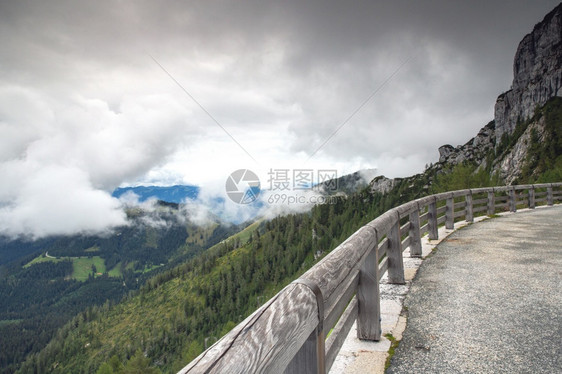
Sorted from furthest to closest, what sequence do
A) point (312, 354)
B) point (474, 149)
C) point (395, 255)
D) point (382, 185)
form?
1. point (382, 185)
2. point (474, 149)
3. point (395, 255)
4. point (312, 354)

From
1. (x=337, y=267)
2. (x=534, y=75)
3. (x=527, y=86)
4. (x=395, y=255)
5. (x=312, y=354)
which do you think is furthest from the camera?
(x=527, y=86)

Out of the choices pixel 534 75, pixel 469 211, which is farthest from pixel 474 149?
pixel 469 211

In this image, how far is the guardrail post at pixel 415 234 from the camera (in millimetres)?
7352

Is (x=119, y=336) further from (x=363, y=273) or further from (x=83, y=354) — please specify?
(x=363, y=273)

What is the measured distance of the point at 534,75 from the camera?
393 feet

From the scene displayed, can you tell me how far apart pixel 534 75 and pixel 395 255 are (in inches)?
6082

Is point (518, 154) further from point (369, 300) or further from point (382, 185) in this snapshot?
point (369, 300)

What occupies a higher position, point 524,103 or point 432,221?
point 524,103

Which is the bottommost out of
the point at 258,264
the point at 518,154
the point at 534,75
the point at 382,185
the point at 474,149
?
the point at 258,264

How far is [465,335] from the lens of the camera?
12.0 ft

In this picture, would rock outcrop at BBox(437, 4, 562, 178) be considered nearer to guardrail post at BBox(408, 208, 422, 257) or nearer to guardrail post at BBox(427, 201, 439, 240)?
guardrail post at BBox(427, 201, 439, 240)

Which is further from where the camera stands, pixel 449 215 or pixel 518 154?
pixel 518 154

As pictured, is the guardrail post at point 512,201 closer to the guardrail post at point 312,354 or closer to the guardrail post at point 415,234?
the guardrail post at point 415,234

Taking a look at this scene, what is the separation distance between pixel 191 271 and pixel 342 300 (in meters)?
170
